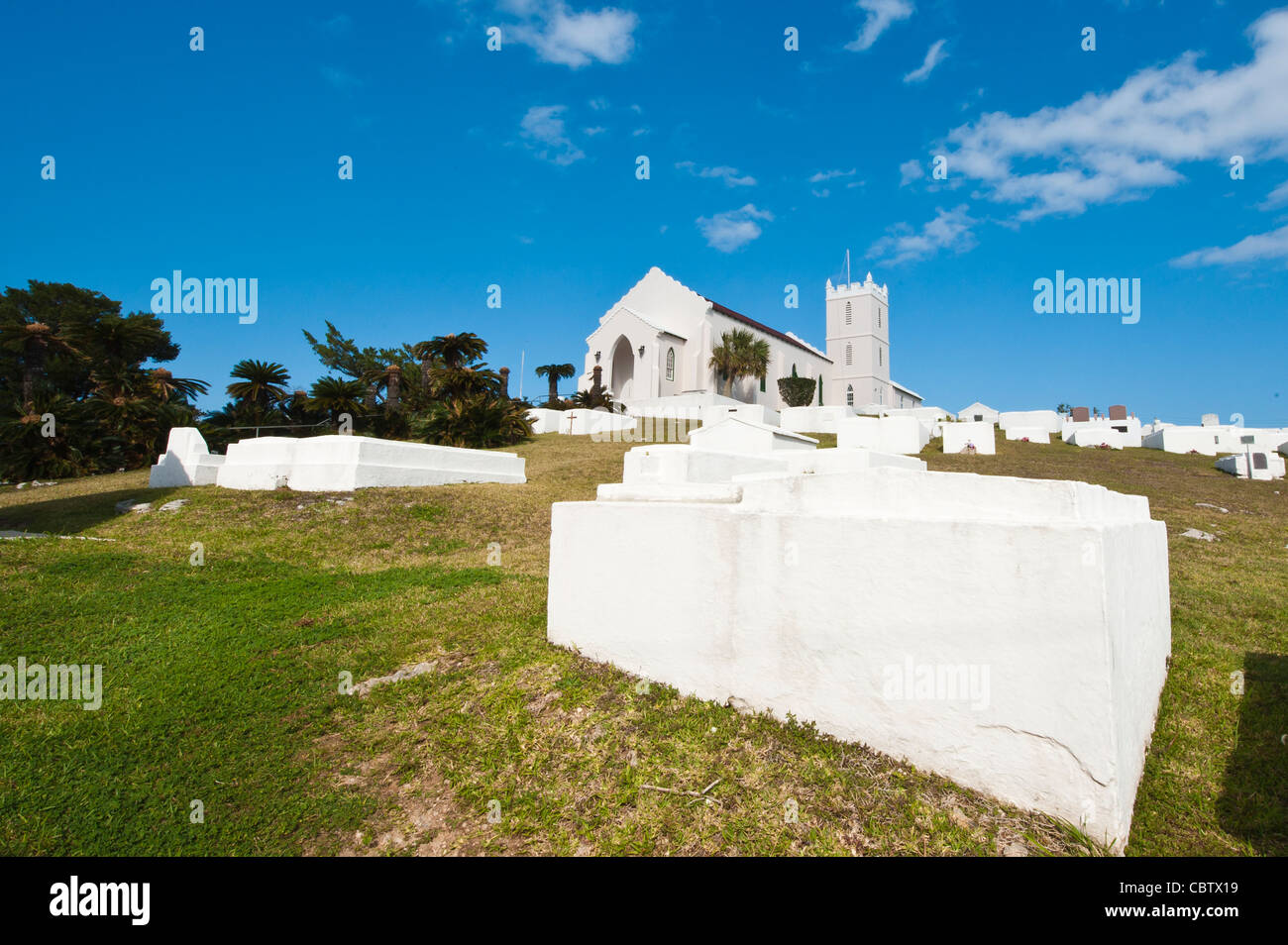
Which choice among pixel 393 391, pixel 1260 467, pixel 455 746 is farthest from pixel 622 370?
pixel 455 746

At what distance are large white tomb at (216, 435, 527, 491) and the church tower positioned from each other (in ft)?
145

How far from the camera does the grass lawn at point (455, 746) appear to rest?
9.85 feet

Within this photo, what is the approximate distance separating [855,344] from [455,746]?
53868 mm

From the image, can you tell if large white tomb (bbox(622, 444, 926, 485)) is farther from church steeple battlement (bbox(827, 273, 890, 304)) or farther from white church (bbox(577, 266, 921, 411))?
church steeple battlement (bbox(827, 273, 890, 304))

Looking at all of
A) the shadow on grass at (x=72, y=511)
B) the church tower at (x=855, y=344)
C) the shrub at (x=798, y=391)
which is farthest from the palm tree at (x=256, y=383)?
the church tower at (x=855, y=344)

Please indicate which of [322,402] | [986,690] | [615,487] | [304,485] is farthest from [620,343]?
[986,690]

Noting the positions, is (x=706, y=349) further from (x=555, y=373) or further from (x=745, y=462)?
(x=745, y=462)

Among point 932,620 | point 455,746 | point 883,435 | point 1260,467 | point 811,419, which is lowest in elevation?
point 455,746

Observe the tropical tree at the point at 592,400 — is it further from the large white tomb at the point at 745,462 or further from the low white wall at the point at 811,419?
the large white tomb at the point at 745,462

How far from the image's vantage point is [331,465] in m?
13.1

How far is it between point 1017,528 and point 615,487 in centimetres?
313

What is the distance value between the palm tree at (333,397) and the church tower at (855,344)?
131ft

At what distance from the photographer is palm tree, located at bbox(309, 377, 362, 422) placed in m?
23.6
